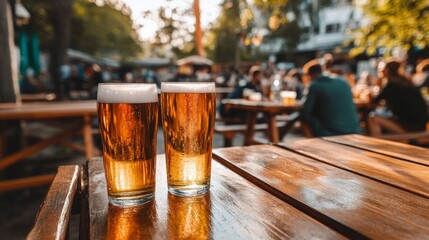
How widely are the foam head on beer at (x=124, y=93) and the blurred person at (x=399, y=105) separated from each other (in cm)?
391

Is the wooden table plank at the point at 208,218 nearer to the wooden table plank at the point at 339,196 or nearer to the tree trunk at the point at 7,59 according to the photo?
the wooden table plank at the point at 339,196

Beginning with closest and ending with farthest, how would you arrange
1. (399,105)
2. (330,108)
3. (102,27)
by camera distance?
1. (330,108)
2. (399,105)
3. (102,27)

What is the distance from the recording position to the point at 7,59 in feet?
11.0

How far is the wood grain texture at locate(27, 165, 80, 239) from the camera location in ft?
1.57

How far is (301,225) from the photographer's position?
1.68ft

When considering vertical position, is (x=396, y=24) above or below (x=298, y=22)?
below

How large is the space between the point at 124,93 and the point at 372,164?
0.75 m

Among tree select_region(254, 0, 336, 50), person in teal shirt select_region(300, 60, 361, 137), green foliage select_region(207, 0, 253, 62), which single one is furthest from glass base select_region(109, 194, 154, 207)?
tree select_region(254, 0, 336, 50)

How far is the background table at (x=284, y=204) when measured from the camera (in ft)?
1.62

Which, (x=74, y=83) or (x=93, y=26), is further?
(x=93, y=26)

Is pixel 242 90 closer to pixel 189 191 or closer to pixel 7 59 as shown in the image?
pixel 7 59

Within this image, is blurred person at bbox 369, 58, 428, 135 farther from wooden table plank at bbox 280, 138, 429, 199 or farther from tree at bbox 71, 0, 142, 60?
tree at bbox 71, 0, 142, 60

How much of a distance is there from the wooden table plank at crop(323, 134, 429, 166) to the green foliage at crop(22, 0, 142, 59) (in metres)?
15.3

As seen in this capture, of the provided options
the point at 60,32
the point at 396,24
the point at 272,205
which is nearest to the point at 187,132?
the point at 272,205
